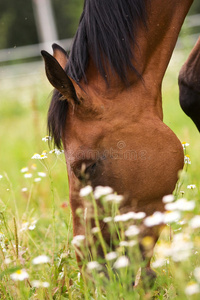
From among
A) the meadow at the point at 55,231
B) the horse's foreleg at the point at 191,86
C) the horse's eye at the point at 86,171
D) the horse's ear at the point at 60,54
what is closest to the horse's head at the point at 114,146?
the horse's eye at the point at 86,171

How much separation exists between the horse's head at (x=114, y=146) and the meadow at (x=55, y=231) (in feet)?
0.36

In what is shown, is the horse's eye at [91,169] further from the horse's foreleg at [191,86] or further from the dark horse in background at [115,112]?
the horse's foreleg at [191,86]

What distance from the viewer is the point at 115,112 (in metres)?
2.46

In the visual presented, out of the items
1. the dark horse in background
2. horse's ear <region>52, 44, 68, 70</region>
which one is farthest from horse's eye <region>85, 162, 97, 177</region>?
horse's ear <region>52, 44, 68, 70</region>

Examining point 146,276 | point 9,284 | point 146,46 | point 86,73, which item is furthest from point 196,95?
point 9,284

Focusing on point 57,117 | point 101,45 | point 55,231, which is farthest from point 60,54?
point 55,231

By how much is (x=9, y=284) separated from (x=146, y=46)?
144 centimetres

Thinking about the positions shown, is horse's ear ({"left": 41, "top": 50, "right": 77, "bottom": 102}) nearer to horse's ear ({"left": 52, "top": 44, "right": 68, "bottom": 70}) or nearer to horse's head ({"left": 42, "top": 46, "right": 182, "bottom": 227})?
horse's head ({"left": 42, "top": 46, "right": 182, "bottom": 227})

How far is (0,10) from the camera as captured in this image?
18391 mm

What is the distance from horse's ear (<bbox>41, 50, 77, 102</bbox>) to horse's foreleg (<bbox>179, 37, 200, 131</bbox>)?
1016 mm

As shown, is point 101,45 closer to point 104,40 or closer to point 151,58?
point 104,40

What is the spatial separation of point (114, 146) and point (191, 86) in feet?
3.21

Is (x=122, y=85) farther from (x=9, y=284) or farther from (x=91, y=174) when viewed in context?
(x=9, y=284)

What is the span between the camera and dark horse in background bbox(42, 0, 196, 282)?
2.39m
